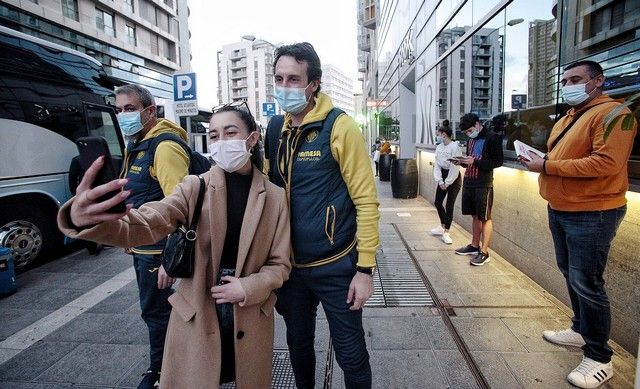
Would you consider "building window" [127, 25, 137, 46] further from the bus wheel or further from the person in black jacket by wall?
the person in black jacket by wall

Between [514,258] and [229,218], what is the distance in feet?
14.3

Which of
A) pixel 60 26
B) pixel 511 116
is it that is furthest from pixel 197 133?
pixel 60 26

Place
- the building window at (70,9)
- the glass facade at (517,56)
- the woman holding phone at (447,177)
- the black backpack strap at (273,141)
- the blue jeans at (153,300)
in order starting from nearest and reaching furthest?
the black backpack strap at (273,141), the blue jeans at (153,300), the glass facade at (517,56), the woman holding phone at (447,177), the building window at (70,9)

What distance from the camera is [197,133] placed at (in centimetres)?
1691

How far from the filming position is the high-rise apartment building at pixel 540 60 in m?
4.38

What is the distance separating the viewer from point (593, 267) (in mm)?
2451

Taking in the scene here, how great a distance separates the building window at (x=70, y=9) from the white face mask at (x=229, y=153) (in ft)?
102

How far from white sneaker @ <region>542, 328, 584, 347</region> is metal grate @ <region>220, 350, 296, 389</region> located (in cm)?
216

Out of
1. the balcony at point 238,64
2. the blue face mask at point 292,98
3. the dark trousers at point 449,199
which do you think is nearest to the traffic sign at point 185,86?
the dark trousers at point 449,199

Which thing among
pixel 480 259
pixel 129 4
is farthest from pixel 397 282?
pixel 129 4

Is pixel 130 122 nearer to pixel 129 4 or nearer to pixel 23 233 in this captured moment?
pixel 23 233

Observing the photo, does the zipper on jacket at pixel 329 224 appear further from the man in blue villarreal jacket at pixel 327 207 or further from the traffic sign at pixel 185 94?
the traffic sign at pixel 185 94

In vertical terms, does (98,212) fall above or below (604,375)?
above

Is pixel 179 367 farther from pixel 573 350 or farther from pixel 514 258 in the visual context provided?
pixel 514 258
